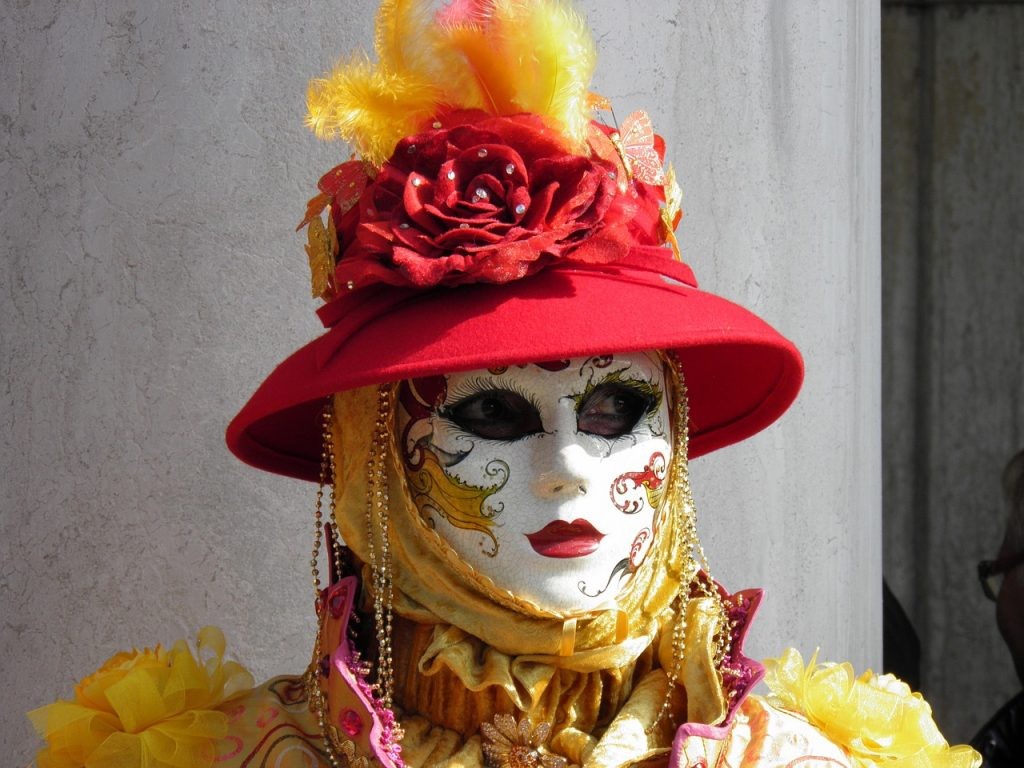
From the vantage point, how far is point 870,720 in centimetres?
188

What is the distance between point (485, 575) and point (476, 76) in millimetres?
576

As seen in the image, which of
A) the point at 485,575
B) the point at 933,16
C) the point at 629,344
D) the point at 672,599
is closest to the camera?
the point at 629,344

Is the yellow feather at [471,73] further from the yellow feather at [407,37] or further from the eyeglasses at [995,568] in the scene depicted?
the eyeglasses at [995,568]

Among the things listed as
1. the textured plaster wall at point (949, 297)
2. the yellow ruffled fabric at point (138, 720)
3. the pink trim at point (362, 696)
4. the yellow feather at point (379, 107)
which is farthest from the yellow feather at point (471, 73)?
the textured plaster wall at point (949, 297)

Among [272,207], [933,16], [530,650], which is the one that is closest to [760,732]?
[530,650]

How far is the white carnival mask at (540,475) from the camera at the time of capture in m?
1.67

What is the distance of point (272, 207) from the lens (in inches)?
91.0

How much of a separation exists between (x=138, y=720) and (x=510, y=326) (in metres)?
0.68

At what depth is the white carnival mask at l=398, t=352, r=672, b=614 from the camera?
1674mm

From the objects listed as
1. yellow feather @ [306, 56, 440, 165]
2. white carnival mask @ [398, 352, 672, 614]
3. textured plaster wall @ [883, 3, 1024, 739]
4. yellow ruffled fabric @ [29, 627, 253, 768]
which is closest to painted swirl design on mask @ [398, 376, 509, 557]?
white carnival mask @ [398, 352, 672, 614]

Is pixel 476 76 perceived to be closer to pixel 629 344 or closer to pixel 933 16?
pixel 629 344

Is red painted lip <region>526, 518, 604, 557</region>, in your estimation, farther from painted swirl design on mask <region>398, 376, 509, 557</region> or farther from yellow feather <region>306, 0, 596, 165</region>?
yellow feather <region>306, 0, 596, 165</region>

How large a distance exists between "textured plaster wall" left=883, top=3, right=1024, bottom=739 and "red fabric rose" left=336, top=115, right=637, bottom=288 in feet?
9.16

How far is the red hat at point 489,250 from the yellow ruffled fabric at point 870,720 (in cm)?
43
